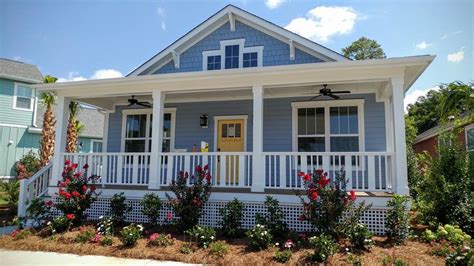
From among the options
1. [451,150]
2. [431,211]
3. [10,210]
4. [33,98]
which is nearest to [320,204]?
[431,211]

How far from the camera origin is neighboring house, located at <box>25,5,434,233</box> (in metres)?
6.54

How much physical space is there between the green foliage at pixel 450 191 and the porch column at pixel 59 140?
9.03m

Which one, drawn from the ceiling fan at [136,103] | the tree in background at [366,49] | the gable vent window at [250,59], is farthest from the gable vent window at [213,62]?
the tree in background at [366,49]

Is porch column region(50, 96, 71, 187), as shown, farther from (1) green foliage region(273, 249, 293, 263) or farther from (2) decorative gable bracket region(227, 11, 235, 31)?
(1) green foliage region(273, 249, 293, 263)

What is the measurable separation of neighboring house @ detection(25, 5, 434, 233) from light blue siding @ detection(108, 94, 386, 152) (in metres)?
0.03

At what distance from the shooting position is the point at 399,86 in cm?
623

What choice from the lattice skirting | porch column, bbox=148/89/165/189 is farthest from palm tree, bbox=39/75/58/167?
porch column, bbox=148/89/165/189

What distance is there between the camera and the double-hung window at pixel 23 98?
1700 cm

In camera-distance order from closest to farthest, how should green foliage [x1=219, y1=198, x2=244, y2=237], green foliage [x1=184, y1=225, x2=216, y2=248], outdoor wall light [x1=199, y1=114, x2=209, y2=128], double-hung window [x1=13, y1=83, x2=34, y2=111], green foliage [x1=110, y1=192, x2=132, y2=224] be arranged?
green foliage [x1=184, y1=225, x2=216, y2=248] → green foliage [x1=219, y1=198, x2=244, y2=237] → green foliage [x1=110, y1=192, x2=132, y2=224] → outdoor wall light [x1=199, y1=114, x2=209, y2=128] → double-hung window [x1=13, y1=83, x2=34, y2=111]

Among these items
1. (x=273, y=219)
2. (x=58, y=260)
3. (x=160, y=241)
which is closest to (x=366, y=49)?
(x=273, y=219)

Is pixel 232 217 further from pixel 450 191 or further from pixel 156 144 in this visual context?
pixel 450 191

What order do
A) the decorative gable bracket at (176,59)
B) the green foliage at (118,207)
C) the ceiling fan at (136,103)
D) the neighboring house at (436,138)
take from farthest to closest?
the decorative gable bracket at (176,59), the neighboring house at (436,138), the ceiling fan at (136,103), the green foliage at (118,207)

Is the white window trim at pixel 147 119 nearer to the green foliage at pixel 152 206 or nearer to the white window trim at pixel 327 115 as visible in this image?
the green foliage at pixel 152 206

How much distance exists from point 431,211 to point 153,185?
6.29 meters
